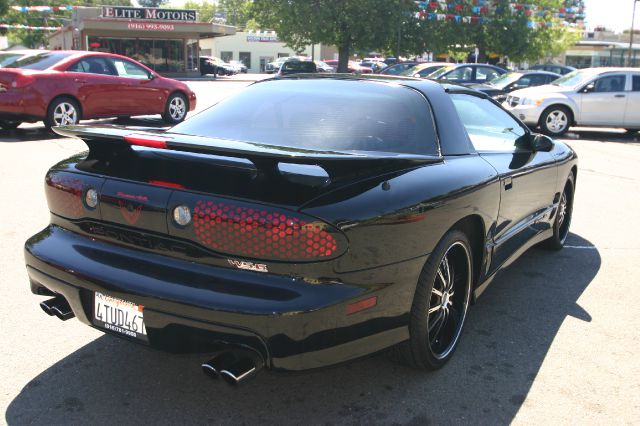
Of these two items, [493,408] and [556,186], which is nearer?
[493,408]

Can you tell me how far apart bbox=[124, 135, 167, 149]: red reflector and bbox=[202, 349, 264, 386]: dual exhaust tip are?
36.1 inches

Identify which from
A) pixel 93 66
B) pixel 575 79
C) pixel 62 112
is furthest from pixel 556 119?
pixel 62 112

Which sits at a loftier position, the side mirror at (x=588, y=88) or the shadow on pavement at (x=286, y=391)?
the side mirror at (x=588, y=88)

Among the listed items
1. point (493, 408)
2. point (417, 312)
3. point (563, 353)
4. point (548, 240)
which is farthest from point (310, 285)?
point (548, 240)

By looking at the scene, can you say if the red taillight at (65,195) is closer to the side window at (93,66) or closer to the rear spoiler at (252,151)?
the rear spoiler at (252,151)

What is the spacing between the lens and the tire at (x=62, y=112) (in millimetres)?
11102

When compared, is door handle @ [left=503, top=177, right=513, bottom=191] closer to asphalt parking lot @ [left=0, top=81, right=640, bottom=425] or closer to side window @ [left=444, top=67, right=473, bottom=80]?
asphalt parking lot @ [left=0, top=81, right=640, bottom=425]

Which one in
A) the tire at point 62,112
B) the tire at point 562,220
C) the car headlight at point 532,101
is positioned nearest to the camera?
the tire at point 562,220

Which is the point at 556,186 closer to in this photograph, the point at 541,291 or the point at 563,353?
the point at 541,291

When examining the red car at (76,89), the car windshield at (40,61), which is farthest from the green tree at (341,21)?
the car windshield at (40,61)

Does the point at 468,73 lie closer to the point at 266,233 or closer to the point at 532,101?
the point at 532,101

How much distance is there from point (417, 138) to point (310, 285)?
124cm

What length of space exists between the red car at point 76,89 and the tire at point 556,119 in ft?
27.4

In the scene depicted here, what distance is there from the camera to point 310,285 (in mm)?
2543
